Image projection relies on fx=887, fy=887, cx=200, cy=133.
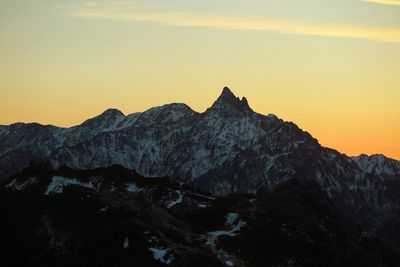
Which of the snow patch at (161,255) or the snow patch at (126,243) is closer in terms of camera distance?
the snow patch at (161,255)

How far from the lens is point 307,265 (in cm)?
18312

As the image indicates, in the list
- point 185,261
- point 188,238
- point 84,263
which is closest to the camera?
point 185,261

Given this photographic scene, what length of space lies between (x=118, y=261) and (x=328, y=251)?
1901 inches

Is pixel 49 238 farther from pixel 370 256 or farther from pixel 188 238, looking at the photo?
pixel 370 256

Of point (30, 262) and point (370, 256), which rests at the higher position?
point (370, 256)

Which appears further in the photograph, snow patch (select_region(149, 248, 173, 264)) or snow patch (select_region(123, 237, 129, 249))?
snow patch (select_region(123, 237, 129, 249))

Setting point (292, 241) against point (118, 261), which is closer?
point (118, 261)

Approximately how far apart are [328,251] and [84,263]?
53219 millimetres

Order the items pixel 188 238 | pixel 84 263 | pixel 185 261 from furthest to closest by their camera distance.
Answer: pixel 188 238 < pixel 84 263 < pixel 185 261

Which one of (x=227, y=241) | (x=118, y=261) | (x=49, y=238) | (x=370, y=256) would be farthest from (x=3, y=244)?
(x=370, y=256)

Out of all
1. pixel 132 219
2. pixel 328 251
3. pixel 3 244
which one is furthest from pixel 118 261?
pixel 328 251

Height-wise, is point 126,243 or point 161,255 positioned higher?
point 126,243

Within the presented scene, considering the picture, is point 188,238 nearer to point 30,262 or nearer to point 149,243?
point 149,243

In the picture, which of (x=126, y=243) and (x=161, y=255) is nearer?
(x=161, y=255)
